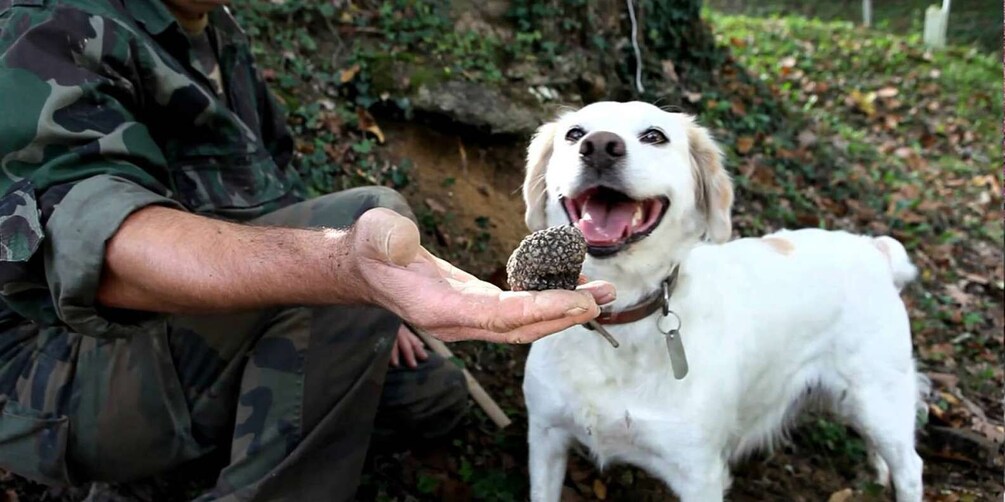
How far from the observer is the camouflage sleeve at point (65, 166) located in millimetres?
1779

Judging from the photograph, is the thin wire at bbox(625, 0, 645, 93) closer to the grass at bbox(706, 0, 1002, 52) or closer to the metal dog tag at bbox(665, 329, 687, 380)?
the metal dog tag at bbox(665, 329, 687, 380)

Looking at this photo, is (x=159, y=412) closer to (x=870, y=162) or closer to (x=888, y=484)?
(x=888, y=484)

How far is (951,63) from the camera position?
10.6 meters

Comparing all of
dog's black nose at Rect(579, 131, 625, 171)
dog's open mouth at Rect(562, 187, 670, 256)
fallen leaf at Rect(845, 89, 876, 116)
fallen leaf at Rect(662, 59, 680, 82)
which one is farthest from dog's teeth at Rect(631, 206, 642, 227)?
fallen leaf at Rect(845, 89, 876, 116)

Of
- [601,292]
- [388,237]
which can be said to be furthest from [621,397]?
[388,237]

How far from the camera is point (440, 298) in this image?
159 centimetres

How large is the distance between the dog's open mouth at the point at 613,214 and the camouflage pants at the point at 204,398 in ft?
1.71

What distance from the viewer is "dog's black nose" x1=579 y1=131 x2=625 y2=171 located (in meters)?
2.37

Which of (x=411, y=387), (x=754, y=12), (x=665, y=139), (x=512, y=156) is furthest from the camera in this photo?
(x=754, y=12)

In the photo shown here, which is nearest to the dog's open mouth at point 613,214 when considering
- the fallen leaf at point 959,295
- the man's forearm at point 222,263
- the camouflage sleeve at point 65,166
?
the man's forearm at point 222,263

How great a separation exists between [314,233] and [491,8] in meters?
4.15

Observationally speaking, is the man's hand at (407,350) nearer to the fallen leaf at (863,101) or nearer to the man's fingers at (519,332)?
the man's fingers at (519,332)

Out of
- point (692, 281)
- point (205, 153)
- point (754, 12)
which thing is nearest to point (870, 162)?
point (692, 281)

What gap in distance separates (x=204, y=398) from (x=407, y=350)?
101 cm
